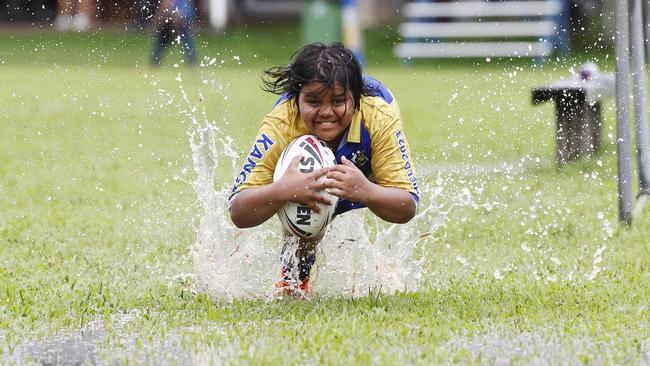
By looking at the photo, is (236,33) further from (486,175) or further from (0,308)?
(0,308)

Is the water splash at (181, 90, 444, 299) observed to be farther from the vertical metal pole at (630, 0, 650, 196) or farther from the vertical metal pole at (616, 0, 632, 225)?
the vertical metal pole at (630, 0, 650, 196)

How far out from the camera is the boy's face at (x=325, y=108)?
16.9 feet

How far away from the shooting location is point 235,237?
19.7ft

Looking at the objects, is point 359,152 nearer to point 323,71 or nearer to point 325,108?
point 325,108

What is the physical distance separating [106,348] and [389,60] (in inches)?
783

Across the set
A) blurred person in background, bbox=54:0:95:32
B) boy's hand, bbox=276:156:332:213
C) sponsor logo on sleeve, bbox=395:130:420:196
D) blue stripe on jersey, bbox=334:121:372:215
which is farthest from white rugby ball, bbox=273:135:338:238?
blurred person in background, bbox=54:0:95:32

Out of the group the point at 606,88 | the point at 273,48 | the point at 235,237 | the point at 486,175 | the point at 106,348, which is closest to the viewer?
the point at 106,348

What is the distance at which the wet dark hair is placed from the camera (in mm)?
5156

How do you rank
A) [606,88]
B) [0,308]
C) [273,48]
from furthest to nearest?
1. [273,48]
2. [606,88]
3. [0,308]

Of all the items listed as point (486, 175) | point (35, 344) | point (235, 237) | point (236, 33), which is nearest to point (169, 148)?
point (486, 175)

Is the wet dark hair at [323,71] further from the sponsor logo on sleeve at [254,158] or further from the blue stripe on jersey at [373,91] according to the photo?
the sponsor logo on sleeve at [254,158]

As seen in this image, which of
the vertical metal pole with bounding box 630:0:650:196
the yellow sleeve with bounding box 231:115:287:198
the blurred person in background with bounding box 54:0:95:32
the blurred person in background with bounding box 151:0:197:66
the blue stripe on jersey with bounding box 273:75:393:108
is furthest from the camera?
the blurred person in background with bounding box 54:0:95:32

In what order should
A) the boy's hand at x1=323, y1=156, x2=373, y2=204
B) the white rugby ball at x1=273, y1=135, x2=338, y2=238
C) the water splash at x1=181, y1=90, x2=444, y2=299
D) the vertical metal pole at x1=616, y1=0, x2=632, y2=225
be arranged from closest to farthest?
the boy's hand at x1=323, y1=156, x2=373, y2=204, the white rugby ball at x1=273, y1=135, x2=338, y2=238, the water splash at x1=181, y1=90, x2=444, y2=299, the vertical metal pole at x1=616, y1=0, x2=632, y2=225

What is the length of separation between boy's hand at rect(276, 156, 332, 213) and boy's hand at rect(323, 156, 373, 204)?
0.04 meters
